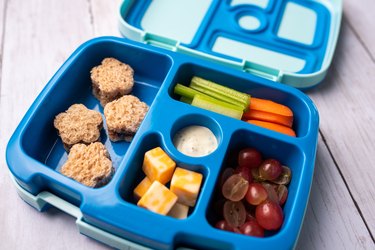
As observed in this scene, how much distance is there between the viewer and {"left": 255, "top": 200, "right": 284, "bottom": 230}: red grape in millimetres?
706

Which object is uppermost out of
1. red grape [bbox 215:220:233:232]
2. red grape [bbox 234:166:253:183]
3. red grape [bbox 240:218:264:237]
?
red grape [bbox 234:166:253:183]

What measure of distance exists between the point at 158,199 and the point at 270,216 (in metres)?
0.19

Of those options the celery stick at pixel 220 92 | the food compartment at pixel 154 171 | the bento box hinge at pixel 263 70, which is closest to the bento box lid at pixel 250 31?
the bento box hinge at pixel 263 70

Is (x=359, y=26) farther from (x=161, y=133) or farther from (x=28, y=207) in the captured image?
(x=28, y=207)

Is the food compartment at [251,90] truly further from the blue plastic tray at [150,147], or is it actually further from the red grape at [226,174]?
the red grape at [226,174]

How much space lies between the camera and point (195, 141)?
813mm

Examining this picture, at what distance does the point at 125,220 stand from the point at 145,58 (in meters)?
0.41

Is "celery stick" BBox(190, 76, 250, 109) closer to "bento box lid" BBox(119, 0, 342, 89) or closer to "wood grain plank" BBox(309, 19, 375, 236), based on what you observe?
"bento box lid" BBox(119, 0, 342, 89)

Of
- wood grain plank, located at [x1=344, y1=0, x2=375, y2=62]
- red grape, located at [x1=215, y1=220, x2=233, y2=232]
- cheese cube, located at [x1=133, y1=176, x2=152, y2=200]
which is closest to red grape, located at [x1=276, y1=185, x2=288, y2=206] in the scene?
red grape, located at [x1=215, y1=220, x2=233, y2=232]

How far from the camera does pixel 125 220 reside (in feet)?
2.15

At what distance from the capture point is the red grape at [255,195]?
0.74 meters

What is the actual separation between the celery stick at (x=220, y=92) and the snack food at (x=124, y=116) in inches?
4.8

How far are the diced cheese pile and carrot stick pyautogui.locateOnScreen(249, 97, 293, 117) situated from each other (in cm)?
22

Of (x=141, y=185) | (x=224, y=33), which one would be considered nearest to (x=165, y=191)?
(x=141, y=185)
